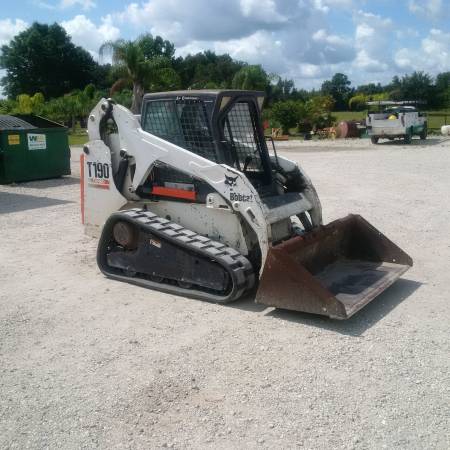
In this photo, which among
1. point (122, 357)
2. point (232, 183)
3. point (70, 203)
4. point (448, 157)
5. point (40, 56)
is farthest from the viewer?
point (40, 56)

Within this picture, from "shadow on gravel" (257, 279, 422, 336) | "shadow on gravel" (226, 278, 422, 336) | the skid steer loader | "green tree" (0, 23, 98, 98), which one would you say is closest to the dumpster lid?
the skid steer loader

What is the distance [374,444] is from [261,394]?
2.88ft

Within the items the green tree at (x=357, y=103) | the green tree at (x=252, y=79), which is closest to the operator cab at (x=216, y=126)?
the green tree at (x=252, y=79)

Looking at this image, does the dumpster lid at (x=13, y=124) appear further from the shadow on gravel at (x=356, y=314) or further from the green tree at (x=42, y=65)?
the green tree at (x=42, y=65)

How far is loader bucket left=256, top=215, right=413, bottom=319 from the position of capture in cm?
527

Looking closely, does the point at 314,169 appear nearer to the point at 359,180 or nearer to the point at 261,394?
the point at 359,180

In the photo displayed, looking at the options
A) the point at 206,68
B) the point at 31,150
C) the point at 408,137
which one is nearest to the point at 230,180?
the point at 31,150

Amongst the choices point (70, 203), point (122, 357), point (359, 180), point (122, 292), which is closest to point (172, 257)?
point (122, 292)

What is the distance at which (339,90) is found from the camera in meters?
70.2

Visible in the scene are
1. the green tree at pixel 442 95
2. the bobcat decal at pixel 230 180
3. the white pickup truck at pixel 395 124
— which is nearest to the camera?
the bobcat decal at pixel 230 180

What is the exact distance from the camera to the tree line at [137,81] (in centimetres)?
3797

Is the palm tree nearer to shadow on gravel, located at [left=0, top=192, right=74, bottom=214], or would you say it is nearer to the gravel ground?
shadow on gravel, located at [left=0, top=192, right=74, bottom=214]

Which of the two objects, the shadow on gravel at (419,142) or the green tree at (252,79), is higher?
the green tree at (252,79)

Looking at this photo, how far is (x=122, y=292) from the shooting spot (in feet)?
21.0
